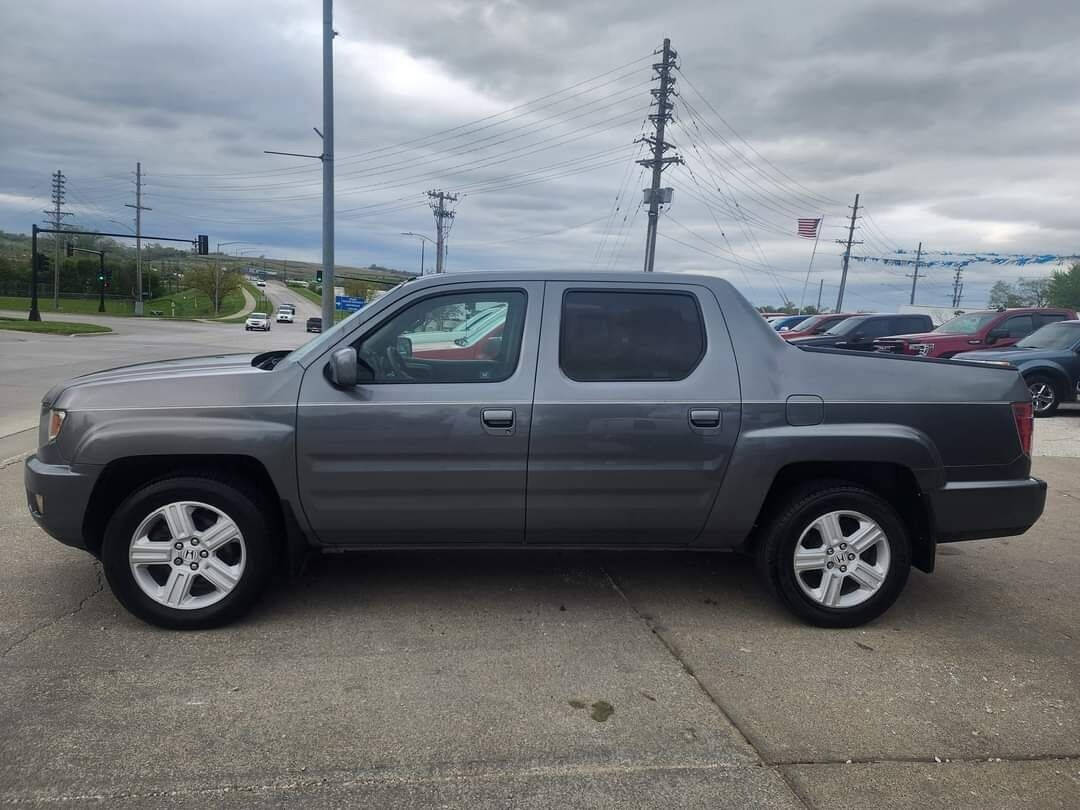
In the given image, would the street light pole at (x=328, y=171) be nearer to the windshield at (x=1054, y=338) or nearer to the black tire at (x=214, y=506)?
the windshield at (x=1054, y=338)

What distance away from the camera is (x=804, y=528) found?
12.5ft

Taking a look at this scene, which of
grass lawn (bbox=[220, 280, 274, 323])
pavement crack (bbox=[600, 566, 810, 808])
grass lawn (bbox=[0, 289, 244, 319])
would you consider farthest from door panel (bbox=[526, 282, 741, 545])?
grass lawn (bbox=[220, 280, 274, 323])

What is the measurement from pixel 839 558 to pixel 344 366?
2571mm

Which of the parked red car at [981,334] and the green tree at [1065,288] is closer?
the parked red car at [981,334]

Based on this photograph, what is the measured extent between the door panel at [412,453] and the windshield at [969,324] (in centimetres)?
1556

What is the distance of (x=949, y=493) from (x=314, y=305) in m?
129

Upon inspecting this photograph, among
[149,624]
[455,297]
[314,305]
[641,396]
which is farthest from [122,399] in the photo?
[314,305]

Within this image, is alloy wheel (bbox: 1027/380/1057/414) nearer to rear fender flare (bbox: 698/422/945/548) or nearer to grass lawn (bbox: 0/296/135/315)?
rear fender flare (bbox: 698/422/945/548)

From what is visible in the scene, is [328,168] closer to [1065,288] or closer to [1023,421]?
[1023,421]

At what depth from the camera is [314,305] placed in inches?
4953

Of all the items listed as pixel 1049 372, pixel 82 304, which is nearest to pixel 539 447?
pixel 1049 372

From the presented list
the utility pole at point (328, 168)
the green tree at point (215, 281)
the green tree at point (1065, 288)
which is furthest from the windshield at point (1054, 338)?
the green tree at point (215, 281)

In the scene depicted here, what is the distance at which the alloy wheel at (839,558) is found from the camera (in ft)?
12.5

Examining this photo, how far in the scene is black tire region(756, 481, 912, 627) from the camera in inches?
150
